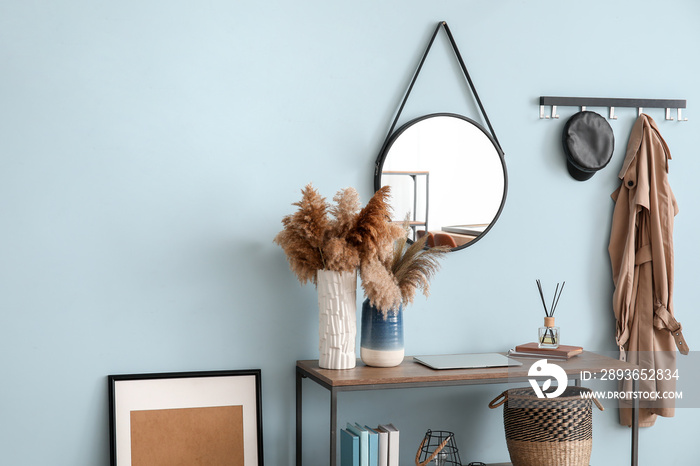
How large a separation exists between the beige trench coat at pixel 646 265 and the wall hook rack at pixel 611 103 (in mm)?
65

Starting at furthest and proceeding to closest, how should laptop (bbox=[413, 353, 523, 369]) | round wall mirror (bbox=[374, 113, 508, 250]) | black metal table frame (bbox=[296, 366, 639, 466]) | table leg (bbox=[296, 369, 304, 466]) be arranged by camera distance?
round wall mirror (bbox=[374, 113, 508, 250]) → table leg (bbox=[296, 369, 304, 466]) → laptop (bbox=[413, 353, 523, 369]) → black metal table frame (bbox=[296, 366, 639, 466])

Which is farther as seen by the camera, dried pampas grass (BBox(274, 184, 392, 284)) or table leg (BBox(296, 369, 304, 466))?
table leg (BBox(296, 369, 304, 466))

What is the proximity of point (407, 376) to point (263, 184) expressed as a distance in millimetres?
834

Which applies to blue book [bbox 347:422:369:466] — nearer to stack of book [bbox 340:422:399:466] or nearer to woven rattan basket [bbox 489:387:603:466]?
stack of book [bbox 340:422:399:466]

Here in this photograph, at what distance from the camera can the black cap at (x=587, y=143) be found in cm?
264

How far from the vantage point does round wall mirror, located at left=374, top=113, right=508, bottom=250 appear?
2.47m

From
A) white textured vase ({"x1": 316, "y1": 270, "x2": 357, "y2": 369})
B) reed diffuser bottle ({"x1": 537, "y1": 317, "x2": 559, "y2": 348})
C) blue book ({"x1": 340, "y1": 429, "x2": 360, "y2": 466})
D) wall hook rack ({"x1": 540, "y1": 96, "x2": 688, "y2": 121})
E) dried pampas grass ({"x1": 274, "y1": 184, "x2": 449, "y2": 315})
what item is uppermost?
wall hook rack ({"x1": 540, "y1": 96, "x2": 688, "y2": 121})

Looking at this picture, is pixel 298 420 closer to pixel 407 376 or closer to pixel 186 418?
pixel 186 418

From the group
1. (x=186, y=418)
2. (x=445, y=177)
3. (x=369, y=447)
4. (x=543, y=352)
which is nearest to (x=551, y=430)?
(x=543, y=352)

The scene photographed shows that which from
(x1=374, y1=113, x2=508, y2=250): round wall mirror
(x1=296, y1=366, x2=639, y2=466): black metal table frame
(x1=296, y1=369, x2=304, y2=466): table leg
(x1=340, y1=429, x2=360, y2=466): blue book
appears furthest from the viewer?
(x1=374, y1=113, x2=508, y2=250): round wall mirror

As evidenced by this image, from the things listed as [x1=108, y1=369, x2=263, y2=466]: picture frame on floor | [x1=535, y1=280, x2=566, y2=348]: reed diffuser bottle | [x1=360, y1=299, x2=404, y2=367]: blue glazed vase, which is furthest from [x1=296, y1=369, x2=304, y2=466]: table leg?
[x1=535, y1=280, x2=566, y2=348]: reed diffuser bottle

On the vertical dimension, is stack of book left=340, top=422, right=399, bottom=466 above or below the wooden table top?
below

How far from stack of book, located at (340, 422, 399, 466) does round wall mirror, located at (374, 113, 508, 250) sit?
0.73 m

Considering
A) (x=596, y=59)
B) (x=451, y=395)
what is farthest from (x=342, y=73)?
(x=451, y=395)
